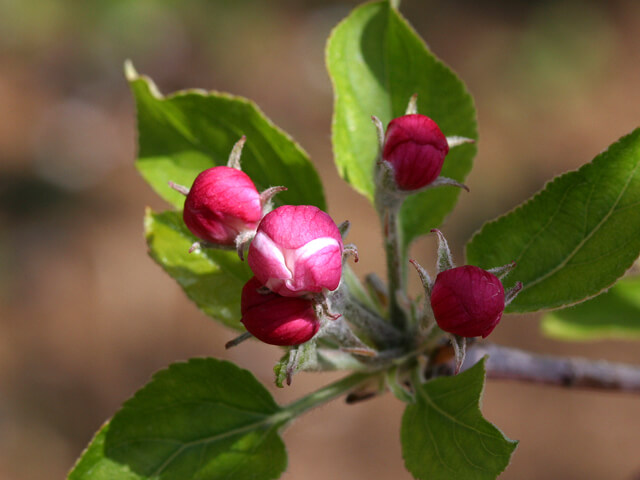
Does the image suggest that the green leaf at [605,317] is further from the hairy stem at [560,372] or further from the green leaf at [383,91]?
the green leaf at [383,91]

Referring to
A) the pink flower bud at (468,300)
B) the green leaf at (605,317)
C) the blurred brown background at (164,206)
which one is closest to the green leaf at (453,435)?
the pink flower bud at (468,300)

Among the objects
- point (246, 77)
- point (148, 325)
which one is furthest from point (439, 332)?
point (246, 77)

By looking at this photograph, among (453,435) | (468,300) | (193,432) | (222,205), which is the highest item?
(222,205)

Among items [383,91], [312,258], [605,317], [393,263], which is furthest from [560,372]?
[312,258]

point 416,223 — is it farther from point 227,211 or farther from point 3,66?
point 3,66

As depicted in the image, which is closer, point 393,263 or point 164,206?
point 393,263

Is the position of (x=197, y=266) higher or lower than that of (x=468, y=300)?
higher

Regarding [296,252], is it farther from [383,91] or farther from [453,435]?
[383,91]
